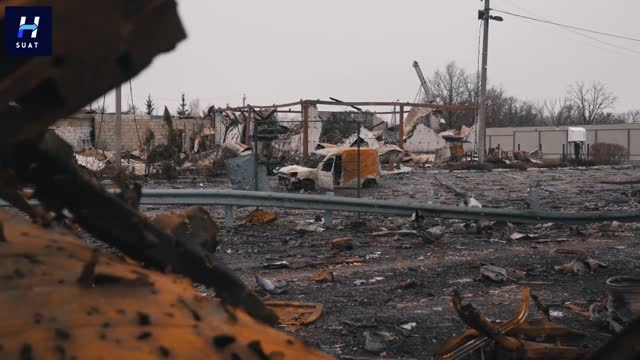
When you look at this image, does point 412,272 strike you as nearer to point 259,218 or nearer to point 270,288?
point 270,288

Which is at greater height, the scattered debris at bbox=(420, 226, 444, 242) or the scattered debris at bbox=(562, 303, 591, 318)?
the scattered debris at bbox=(420, 226, 444, 242)

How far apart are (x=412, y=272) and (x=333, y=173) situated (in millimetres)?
12684

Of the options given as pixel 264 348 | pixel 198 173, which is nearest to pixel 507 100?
pixel 198 173

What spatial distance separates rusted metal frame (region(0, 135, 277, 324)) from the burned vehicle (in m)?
16.9

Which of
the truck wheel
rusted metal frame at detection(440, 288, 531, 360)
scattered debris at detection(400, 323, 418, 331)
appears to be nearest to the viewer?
rusted metal frame at detection(440, 288, 531, 360)

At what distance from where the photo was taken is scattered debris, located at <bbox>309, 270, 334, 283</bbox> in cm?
627

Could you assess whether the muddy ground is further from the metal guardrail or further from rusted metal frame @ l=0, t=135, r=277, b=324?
rusted metal frame @ l=0, t=135, r=277, b=324

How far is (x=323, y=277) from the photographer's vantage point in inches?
247

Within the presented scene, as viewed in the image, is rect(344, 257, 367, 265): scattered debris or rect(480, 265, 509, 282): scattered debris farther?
rect(344, 257, 367, 265): scattered debris

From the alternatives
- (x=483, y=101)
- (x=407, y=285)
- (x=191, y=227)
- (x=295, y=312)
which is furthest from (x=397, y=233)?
(x=483, y=101)

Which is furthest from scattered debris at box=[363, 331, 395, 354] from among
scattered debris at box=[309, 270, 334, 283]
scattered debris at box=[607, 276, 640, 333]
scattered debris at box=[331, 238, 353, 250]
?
scattered debris at box=[331, 238, 353, 250]

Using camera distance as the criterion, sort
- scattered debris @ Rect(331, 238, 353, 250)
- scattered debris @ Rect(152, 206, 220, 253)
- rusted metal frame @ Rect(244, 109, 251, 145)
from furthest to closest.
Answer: rusted metal frame @ Rect(244, 109, 251, 145)
scattered debris @ Rect(331, 238, 353, 250)
scattered debris @ Rect(152, 206, 220, 253)

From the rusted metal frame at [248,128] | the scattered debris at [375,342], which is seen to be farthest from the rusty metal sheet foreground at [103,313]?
the rusted metal frame at [248,128]

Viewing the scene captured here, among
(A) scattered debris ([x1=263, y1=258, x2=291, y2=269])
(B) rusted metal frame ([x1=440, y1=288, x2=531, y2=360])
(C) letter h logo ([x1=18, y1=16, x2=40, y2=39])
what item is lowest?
(A) scattered debris ([x1=263, y1=258, x2=291, y2=269])
